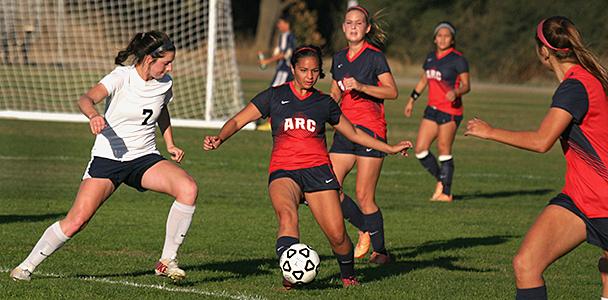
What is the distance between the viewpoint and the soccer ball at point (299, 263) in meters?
7.86

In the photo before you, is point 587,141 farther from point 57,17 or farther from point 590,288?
point 57,17

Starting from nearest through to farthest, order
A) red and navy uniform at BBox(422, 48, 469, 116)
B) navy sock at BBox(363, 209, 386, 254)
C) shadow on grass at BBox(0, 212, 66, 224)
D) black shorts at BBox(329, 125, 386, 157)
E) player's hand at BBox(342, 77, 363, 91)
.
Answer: player's hand at BBox(342, 77, 363, 91)
navy sock at BBox(363, 209, 386, 254)
black shorts at BBox(329, 125, 386, 157)
shadow on grass at BBox(0, 212, 66, 224)
red and navy uniform at BBox(422, 48, 469, 116)

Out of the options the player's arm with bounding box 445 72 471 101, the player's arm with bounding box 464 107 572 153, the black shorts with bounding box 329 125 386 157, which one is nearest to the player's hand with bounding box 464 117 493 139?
the player's arm with bounding box 464 107 572 153

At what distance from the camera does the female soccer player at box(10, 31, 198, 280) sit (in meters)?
8.15

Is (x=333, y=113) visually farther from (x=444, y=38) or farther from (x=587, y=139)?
(x=444, y=38)

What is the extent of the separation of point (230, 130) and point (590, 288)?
125 inches

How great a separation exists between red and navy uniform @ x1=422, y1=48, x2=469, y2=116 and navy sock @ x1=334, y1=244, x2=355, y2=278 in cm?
676

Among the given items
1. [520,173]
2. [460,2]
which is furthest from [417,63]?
[520,173]

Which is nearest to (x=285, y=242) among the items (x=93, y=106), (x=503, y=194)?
Answer: (x=93, y=106)

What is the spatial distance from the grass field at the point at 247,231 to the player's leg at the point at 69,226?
5.4 inches

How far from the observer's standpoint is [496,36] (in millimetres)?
50750

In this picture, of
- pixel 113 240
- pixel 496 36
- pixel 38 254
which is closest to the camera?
pixel 38 254

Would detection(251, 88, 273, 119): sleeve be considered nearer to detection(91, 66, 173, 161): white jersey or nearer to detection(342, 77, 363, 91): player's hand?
detection(91, 66, 173, 161): white jersey

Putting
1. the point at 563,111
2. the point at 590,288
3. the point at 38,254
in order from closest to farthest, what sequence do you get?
the point at 563,111 → the point at 38,254 → the point at 590,288
